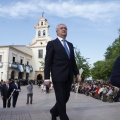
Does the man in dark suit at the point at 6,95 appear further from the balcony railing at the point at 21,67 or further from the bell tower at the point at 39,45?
the bell tower at the point at 39,45

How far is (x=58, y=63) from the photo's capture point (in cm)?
534

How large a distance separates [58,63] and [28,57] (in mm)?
69506

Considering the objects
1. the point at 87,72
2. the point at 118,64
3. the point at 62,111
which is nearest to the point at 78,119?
the point at 62,111

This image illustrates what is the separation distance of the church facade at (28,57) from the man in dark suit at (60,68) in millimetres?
57903

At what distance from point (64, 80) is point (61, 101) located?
1.33 ft

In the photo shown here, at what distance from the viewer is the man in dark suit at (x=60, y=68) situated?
5199mm

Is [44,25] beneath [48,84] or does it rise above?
above

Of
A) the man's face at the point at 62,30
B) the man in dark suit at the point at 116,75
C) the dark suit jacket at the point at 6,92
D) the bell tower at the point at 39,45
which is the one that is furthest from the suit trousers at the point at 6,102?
the bell tower at the point at 39,45

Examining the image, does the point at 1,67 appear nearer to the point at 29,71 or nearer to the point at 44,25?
the point at 29,71

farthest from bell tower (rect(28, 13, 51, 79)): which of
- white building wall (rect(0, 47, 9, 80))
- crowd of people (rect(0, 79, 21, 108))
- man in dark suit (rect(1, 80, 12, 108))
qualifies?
man in dark suit (rect(1, 80, 12, 108))

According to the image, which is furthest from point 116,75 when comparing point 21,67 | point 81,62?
point 21,67

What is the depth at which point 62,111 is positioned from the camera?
5.16 metres

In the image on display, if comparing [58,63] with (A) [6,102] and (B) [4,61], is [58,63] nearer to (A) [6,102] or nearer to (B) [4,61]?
(A) [6,102]

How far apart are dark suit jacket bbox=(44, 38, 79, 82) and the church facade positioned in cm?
5794
